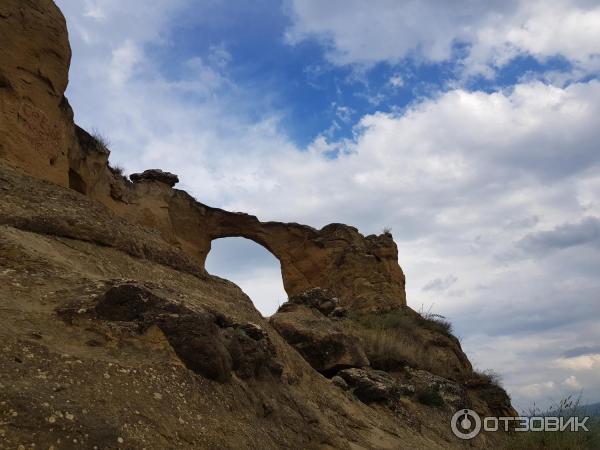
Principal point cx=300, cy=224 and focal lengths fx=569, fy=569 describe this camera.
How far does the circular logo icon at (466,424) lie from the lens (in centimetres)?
1101

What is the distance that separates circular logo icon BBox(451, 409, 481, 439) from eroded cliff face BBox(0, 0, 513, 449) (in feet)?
0.69

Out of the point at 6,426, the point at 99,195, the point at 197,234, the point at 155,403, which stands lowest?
the point at 6,426

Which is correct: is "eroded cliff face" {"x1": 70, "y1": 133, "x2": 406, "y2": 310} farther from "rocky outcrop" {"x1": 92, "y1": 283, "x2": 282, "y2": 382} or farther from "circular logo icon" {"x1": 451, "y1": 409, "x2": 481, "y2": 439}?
"rocky outcrop" {"x1": 92, "y1": 283, "x2": 282, "y2": 382}

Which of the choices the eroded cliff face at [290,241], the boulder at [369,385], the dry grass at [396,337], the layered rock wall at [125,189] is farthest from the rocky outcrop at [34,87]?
the dry grass at [396,337]

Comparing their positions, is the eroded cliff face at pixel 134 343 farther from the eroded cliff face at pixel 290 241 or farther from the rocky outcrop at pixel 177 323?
the eroded cliff face at pixel 290 241

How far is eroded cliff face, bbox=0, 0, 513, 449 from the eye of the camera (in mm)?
3834

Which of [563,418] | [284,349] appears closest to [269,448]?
[284,349]

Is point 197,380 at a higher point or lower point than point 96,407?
higher

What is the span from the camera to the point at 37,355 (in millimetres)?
3914

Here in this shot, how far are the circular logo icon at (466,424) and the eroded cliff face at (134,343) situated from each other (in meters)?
0.21

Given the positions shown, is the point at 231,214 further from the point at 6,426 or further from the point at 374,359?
the point at 6,426

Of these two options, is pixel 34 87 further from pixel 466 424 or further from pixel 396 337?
pixel 466 424

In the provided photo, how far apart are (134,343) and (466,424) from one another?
30.6 ft

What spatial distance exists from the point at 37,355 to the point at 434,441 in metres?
7.42
